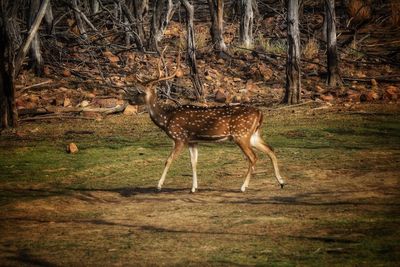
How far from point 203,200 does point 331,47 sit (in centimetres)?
1244

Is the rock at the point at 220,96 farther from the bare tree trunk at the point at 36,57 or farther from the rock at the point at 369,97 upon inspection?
the bare tree trunk at the point at 36,57

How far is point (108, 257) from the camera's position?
8039 millimetres

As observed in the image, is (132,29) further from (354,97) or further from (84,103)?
(354,97)

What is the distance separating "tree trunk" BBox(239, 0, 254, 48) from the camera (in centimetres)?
2644

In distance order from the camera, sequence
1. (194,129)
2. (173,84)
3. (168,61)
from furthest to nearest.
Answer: (168,61) < (173,84) < (194,129)

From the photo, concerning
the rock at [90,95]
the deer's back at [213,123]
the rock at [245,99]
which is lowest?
Result: the rock at [245,99]

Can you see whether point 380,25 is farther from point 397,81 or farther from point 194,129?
point 194,129

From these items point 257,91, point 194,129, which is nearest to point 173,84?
point 257,91

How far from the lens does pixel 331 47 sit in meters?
22.4

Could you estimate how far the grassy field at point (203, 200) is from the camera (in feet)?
26.6

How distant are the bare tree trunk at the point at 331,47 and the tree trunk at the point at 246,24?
13.9 ft

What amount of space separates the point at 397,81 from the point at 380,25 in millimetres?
7727

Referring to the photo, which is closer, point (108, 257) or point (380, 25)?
point (108, 257)

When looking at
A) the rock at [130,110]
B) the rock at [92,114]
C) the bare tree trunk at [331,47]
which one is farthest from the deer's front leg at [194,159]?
the bare tree trunk at [331,47]
